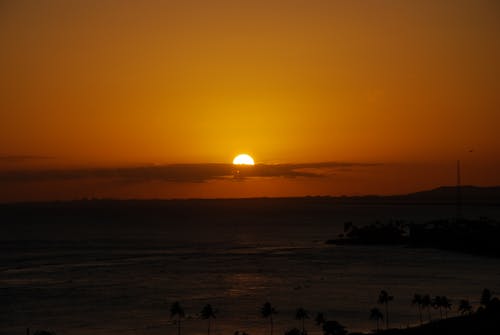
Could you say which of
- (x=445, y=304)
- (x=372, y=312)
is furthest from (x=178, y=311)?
(x=445, y=304)

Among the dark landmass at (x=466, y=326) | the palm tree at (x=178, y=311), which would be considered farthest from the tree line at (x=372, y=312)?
the dark landmass at (x=466, y=326)

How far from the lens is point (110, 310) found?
78.9m

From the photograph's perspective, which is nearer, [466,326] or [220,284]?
[466,326]

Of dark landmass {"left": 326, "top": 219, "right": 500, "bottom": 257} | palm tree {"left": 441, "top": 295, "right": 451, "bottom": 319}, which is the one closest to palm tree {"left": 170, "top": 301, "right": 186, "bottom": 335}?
palm tree {"left": 441, "top": 295, "right": 451, "bottom": 319}

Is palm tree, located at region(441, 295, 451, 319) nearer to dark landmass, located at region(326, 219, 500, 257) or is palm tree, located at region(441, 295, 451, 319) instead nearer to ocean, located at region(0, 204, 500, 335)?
ocean, located at region(0, 204, 500, 335)

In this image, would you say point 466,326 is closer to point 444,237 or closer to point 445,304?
point 445,304

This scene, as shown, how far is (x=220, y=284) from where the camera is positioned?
100375mm

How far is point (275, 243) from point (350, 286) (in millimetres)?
86547

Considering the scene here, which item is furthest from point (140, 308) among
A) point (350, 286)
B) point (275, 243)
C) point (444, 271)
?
point (275, 243)

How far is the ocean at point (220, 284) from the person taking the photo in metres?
71.9

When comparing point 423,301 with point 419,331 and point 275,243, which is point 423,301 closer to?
point 419,331

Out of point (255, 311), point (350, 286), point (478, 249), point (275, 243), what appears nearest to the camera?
Result: point (255, 311)

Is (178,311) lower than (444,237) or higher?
lower

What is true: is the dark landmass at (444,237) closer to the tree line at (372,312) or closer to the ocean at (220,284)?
the ocean at (220,284)
